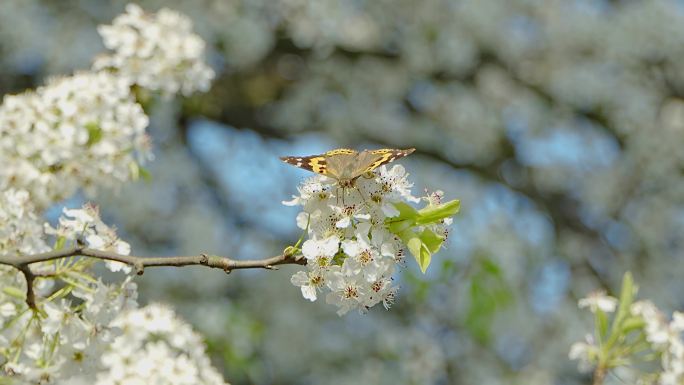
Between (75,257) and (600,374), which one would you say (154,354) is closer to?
(75,257)

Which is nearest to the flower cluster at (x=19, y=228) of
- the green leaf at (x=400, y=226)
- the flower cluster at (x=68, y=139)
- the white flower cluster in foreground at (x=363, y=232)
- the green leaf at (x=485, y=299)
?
the flower cluster at (x=68, y=139)

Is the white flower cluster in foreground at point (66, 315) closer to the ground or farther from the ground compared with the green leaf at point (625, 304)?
farther from the ground

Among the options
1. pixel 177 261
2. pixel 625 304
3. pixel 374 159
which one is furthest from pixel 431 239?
pixel 625 304

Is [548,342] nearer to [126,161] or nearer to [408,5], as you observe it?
[408,5]

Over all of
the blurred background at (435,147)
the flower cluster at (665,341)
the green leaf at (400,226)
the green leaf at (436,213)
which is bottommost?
the blurred background at (435,147)

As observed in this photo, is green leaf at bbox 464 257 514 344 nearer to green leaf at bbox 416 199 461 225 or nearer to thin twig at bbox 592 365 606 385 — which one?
thin twig at bbox 592 365 606 385

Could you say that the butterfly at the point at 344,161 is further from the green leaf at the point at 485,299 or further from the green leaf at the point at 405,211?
the green leaf at the point at 485,299
